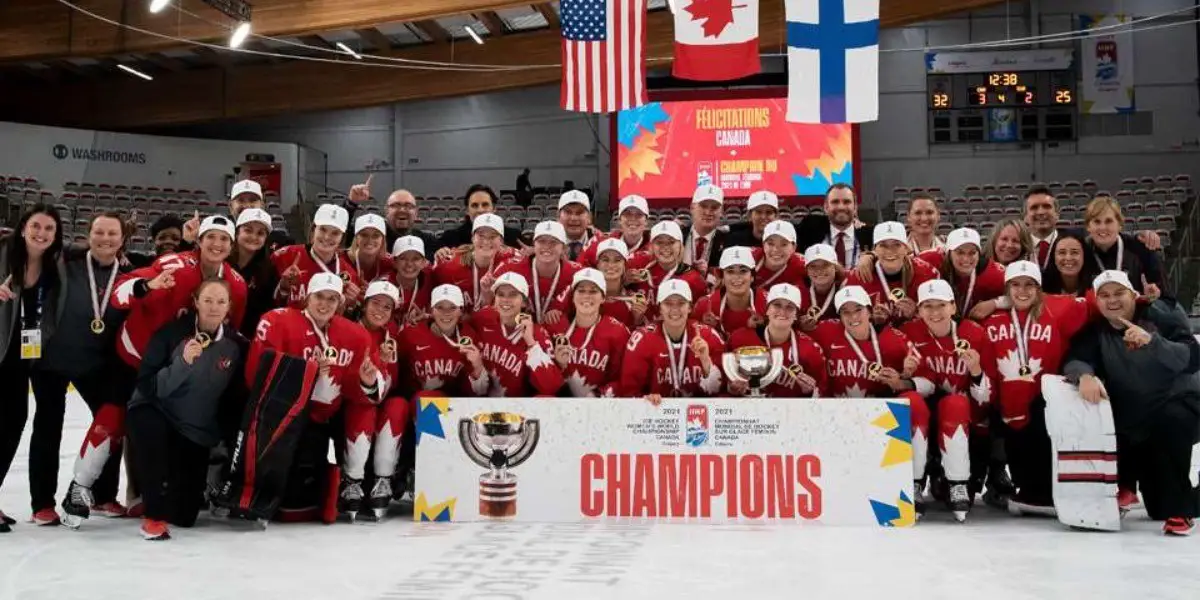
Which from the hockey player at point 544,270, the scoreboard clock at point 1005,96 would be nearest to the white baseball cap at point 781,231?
the hockey player at point 544,270

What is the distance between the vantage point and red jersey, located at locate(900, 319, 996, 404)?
6.23 metres

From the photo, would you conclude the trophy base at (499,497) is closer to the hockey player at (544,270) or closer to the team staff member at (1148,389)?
the hockey player at (544,270)

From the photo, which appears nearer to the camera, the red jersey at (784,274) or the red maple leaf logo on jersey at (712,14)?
the red jersey at (784,274)

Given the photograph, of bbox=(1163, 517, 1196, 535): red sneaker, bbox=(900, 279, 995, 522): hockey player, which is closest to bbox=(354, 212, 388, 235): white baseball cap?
bbox=(900, 279, 995, 522): hockey player

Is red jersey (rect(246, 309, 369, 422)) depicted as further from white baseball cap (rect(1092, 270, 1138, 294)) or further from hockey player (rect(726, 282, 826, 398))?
white baseball cap (rect(1092, 270, 1138, 294))

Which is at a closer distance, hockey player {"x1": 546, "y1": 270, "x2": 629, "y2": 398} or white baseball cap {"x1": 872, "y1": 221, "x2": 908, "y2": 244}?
hockey player {"x1": 546, "y1": 270, "x2": 629, "y2": 398}

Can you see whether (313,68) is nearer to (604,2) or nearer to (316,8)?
(316,8)

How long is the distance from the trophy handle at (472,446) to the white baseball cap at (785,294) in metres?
1.99

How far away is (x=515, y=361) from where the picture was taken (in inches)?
253

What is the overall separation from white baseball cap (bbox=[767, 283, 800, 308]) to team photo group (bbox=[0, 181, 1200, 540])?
0.05ft

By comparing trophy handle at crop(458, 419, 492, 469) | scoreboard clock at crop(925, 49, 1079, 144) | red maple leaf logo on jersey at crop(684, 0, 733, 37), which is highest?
scoreboard clock at crop(925, 49, 1079, 144)

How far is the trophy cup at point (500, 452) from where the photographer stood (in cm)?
593

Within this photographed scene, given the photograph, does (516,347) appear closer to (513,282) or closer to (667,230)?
(513,282)

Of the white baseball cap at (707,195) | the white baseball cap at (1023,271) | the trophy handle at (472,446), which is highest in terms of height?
the white baseball cap at (707,195)
